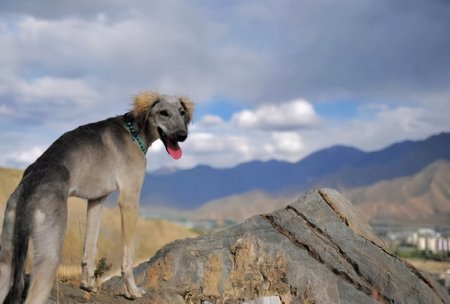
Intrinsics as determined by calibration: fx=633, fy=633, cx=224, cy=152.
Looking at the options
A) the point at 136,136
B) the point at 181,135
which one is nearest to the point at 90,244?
the point at 136,136

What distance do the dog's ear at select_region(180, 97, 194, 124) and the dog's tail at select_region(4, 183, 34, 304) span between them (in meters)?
2.98

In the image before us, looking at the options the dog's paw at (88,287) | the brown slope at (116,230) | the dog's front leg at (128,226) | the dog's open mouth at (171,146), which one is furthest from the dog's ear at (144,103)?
the brown slope at (116,230)

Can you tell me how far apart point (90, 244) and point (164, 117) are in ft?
6.79

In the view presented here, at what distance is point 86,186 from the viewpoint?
8.12 m

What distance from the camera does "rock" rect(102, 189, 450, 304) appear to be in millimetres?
9625

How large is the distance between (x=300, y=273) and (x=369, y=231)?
9.38 ft

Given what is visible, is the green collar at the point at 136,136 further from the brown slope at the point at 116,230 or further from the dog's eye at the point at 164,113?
the brown slope at the point at 116,230

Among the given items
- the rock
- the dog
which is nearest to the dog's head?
the dog

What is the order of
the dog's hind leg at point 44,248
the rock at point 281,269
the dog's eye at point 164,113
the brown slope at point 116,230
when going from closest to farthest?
the dog's hind leg at point 44,248
the dog's eye at point 164,113
the rock at point 281,269
the brown slope at point 116,230

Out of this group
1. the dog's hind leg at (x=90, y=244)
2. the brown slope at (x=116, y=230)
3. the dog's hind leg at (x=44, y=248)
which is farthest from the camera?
the brown slope at (x=116, y=230)

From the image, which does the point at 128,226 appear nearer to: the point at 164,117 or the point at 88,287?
the point at 88,287

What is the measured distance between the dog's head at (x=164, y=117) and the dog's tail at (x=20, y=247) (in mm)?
2322

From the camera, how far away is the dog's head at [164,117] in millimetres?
8836

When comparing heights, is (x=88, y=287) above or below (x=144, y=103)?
below
